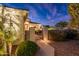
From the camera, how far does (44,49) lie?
1.68 metres

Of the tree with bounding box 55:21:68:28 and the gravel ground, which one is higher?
the tree with bounding box 55:21:68:28

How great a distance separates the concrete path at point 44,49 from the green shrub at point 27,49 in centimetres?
4

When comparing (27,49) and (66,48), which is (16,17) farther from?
(66,48)

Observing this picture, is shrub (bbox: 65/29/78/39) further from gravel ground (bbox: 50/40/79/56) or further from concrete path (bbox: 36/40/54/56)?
concrete path (bbox: 36/40/54/56)

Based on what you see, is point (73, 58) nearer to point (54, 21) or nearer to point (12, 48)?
point (54, 21)

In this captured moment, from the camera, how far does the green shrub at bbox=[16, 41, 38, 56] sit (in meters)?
1.66

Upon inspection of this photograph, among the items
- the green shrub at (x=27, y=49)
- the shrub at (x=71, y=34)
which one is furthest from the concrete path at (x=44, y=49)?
the shrub at (x=71, y=34)

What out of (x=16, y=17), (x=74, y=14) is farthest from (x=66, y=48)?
(x=16, y=17)

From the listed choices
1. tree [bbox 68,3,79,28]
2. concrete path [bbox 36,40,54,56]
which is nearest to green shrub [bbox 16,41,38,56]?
concrete path [bbox 36,40,54,56]

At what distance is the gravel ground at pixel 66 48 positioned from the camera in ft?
5.43

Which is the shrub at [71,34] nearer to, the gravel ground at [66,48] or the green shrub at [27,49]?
the gravel ground at [66,48]

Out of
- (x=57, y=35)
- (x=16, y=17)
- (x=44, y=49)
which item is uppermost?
(x=16, y=17)

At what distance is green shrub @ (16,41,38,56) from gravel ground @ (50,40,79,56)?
16cm

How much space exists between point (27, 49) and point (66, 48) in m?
0.34
